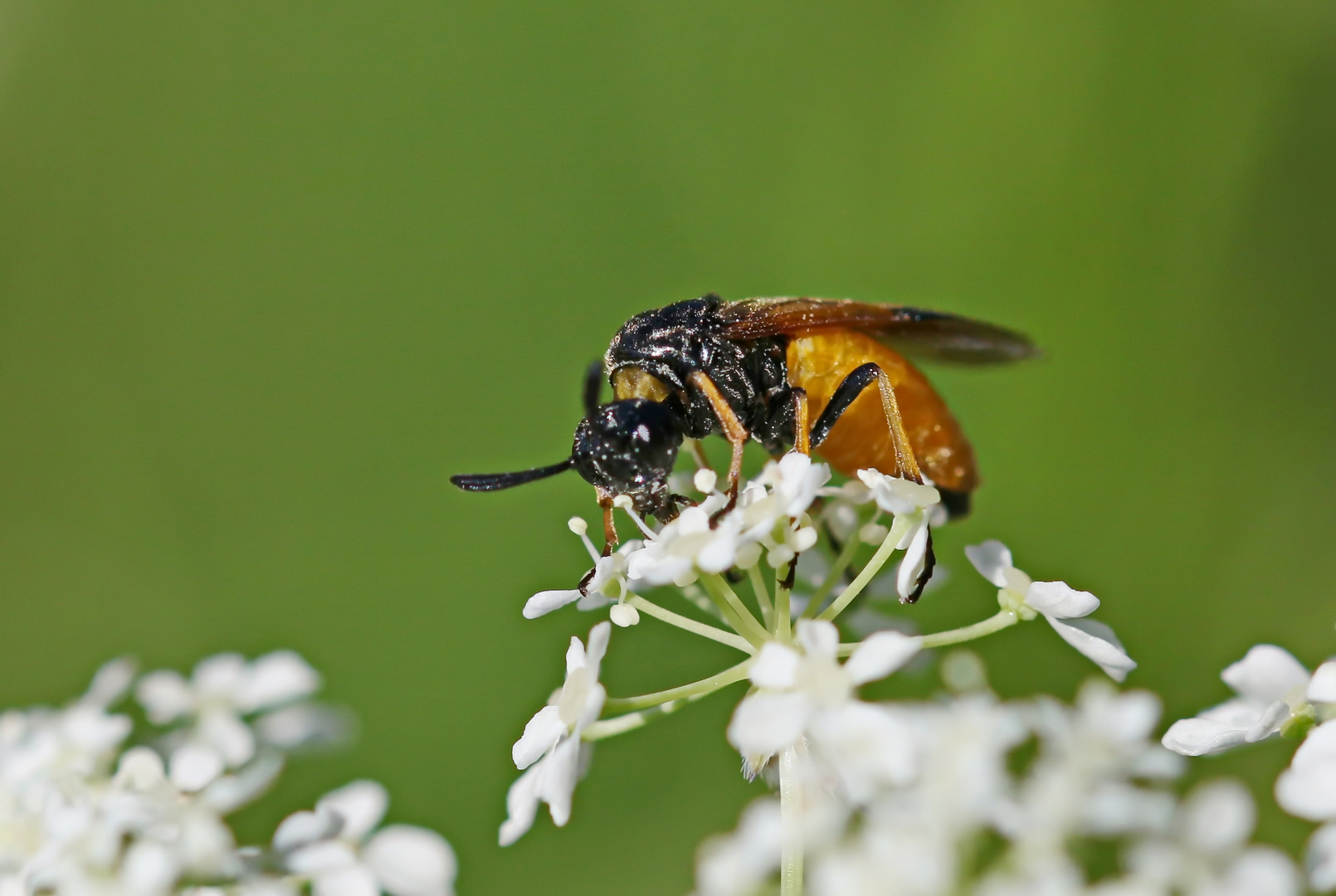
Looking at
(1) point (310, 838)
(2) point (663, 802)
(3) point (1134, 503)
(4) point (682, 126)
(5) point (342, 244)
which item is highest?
(4) point (682, 126)

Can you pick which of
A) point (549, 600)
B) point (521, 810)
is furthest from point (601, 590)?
point (521, 810)

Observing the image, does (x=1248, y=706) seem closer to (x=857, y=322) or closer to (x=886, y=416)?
(x=886, y=416)

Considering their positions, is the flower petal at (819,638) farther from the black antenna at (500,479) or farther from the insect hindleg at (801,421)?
the black antenna at (500,479)

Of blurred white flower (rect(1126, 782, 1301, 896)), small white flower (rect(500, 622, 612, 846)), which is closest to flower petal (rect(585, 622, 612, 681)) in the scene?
small white flower (rect(500, 622, 612, 846))

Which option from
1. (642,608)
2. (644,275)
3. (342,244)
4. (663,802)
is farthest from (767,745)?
(342,244)

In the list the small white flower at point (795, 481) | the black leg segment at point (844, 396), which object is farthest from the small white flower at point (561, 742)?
the black leg segment at point (844, 396)

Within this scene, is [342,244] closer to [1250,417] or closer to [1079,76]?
[1079,76]
